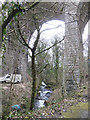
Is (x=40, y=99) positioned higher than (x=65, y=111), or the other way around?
(x=65, y=111)

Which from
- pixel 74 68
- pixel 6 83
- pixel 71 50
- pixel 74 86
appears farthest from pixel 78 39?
pixel 6 83

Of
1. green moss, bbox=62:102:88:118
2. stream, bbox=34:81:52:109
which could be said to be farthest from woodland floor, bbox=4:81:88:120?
stream, bbox=34:81:52:109

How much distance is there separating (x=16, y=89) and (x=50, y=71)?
10.9ft

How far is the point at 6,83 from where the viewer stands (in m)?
4.17

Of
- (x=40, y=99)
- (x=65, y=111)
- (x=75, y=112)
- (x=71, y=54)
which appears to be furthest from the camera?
(x=40, y=99)

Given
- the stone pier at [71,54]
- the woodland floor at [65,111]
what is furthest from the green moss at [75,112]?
the stone pier at [71,54]

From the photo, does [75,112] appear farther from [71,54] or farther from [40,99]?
[40,99]

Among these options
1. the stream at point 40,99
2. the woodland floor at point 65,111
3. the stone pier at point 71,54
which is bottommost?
the stream at point 40,99

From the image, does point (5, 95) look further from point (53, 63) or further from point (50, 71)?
point (53, 63)

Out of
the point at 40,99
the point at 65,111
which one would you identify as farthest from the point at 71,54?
the point at 65,111

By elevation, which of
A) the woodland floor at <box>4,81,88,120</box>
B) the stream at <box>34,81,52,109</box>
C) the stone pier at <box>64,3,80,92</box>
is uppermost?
the stone pier at <box>64,3,80,92</box>

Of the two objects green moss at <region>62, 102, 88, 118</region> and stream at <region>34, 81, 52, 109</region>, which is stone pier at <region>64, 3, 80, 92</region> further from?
green moss at <region>62, 102, 88, 118</region>

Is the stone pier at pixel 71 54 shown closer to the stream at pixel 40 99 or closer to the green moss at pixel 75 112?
the stream at pixel 40 99

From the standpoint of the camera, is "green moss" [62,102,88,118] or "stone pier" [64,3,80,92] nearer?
"green moss" [62,102,88,118]
